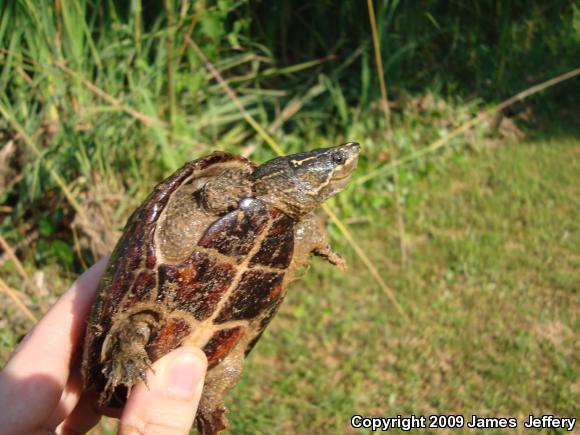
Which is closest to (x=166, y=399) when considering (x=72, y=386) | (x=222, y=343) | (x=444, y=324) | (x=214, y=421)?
(x=222, y=343)

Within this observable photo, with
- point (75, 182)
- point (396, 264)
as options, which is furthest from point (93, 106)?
point (396, 264)

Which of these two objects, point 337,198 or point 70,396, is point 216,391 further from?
point 337,198

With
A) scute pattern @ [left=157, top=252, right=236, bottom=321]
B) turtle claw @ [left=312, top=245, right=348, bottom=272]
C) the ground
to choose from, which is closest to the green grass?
the ground

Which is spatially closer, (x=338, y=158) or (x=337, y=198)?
(x=338, y=158)

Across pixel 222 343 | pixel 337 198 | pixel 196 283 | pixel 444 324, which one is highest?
pixel 196 283

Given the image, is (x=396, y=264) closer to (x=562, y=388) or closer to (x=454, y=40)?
(x=562, y=388)

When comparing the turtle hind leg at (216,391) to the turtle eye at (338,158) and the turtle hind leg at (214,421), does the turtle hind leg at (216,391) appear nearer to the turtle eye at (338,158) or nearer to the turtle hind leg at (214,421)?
the turtle hind leg at (214,421)

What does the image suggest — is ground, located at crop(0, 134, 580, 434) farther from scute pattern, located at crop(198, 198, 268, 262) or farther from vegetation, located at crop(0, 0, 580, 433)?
scute pattern, located at crop(198, 198, 268, 262)
